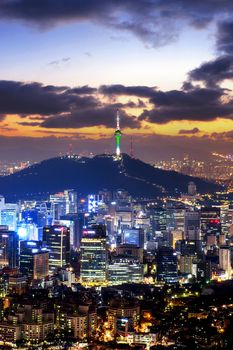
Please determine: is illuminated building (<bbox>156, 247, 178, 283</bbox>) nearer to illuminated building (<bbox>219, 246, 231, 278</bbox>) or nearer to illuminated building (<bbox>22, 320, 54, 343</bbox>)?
illuminated building (<bbox>219, 246, 231, 278</bbox>)

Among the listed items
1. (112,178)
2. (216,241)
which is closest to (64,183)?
(112,178)

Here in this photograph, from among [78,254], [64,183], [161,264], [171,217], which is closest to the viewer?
[161,264]

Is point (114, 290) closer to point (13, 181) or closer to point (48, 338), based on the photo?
point (48, 338)

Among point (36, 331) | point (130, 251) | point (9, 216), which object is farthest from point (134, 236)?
point (36, 331)

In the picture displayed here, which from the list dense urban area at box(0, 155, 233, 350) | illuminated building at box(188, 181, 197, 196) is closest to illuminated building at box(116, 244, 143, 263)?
dense urban area at box(0, 155, 233, 350)

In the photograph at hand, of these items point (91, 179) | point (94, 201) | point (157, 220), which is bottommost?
point (157, 220)

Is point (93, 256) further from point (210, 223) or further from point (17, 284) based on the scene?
point (210, 223)
